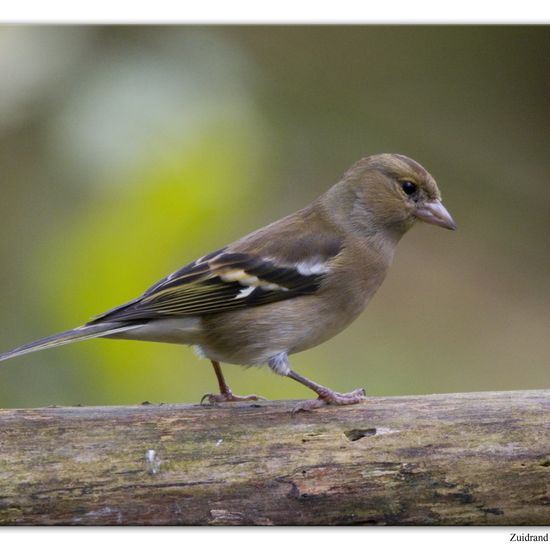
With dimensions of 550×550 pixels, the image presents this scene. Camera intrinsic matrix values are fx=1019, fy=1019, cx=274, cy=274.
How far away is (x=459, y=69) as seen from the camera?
18.2ft

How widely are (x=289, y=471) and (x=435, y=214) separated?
1.41m

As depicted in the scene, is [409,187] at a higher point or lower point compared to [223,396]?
higher

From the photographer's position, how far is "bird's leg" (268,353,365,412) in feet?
→ 12.3

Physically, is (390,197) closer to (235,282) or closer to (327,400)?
(235,282)

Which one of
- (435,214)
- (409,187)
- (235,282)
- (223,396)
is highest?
Answer: (409,187)

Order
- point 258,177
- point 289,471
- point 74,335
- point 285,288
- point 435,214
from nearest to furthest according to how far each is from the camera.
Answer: point 289,471 → point 74,335 → point 285,288 → point 435,214 → point 258,177

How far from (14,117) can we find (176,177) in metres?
0.91

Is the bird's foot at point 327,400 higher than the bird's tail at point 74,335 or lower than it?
lower

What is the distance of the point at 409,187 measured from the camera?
428cm

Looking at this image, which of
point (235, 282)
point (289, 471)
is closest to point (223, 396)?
point (235, 282)

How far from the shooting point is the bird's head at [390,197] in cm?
427

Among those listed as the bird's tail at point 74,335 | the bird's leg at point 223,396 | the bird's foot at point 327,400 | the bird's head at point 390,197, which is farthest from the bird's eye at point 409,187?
the bird's tail at point 74,335

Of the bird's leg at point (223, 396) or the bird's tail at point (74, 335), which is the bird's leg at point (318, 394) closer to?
the bird's leg at point (223, 396)
